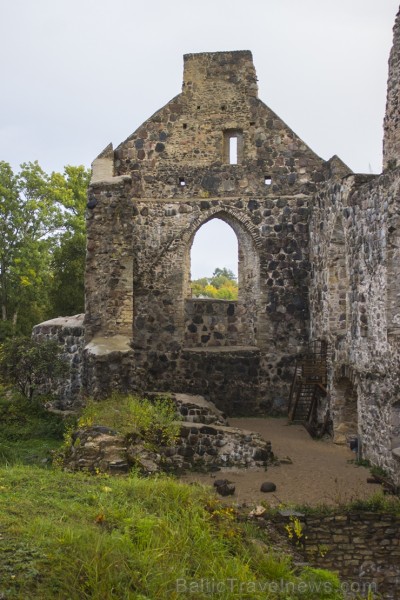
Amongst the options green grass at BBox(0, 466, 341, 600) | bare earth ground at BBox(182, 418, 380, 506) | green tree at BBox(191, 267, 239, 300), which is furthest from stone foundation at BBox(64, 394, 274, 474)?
green tree at BBox(191, 267, 239, 300)

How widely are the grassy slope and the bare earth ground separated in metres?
1.88

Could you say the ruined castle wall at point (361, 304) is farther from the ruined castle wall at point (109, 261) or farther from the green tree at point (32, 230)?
the green tree at point (32, 230)

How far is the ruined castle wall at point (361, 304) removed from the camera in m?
12.1

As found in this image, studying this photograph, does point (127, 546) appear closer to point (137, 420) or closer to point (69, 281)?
point (137, 420)

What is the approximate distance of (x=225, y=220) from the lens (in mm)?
18453

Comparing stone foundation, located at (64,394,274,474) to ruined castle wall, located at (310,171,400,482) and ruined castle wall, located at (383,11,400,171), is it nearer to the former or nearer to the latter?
ruined castle wall, located at (310,171,400,482)

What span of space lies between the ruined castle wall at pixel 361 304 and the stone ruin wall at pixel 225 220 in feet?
3.43

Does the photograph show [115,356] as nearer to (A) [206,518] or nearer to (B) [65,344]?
(B) [65,344]

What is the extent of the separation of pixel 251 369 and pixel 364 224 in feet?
18.3

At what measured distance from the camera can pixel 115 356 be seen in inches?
567

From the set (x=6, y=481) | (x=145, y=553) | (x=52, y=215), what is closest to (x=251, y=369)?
(x=6, y=481)

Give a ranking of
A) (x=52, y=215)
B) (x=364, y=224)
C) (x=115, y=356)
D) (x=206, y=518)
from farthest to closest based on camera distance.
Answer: (x=52, y=215) → (x=115, y=356) → (x=364, y=224) → (x=206, y=518)

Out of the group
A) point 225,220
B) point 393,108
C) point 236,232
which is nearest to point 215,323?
point 236,232

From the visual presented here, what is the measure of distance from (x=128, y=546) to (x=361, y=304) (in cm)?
805
